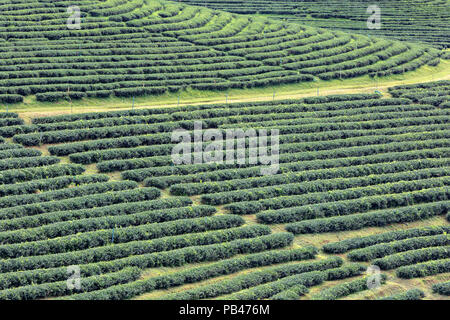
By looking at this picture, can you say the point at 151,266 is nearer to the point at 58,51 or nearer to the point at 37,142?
the point at 37,142

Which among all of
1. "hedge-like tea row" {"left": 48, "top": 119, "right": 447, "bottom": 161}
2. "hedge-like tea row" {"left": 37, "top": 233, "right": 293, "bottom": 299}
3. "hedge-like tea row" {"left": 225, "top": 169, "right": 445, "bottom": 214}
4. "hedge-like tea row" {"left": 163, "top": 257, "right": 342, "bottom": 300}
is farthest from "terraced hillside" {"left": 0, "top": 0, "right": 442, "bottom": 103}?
"hedge-like tea row" {"left": 163, "top": 257, "right": 342, "bottom": 300}

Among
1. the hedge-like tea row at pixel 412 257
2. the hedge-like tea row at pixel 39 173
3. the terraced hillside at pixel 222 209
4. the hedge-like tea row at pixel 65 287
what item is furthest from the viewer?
the hedge-like tea row at pixel 39 173

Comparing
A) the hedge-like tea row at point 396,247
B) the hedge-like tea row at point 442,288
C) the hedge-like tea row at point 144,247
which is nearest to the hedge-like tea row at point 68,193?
the hedge-like tea row at point 144,247

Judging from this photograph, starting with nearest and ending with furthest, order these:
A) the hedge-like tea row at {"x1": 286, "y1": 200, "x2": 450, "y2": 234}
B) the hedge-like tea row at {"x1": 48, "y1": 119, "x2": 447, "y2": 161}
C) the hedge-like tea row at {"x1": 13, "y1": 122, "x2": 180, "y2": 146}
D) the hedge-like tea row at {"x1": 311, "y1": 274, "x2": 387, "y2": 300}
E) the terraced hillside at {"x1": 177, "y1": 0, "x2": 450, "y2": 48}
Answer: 1. the hedge-like tea row at {"x1": 311, "y1": 274, "x2": 387, "y2": 300}
2. the hedge-like tea row at {"x1": 286, "y1": 200, "x2": 450, "y2": 234}
3. the hedge-like tea row at {"x1": 48, "y1": 119, "x2": 447, "y2": 161}
4. the hedge-like tea row at {"x1": 13, "y1": 122, "x2": 180, "y2": 146}
5. the terraced hillside at {"x1": 177, "y1": 0, "x2": 450, "y2": 48}

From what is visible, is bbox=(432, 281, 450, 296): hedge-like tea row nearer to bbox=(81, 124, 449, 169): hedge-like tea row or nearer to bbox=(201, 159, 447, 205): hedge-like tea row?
bbox=(201, 159, 447, 205): hedge-like tea row

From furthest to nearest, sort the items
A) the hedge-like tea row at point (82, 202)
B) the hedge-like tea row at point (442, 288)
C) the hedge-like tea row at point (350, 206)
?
1. the hedge-like tea row at point (350, 206)
2. the hedge-like tea row at point (82, 202)
3. the hedge-like tea row at point (442, 288)

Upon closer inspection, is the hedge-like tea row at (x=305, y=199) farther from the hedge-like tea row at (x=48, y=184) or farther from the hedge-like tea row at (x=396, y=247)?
the hedge-like tea row at (x=48, y=184)
